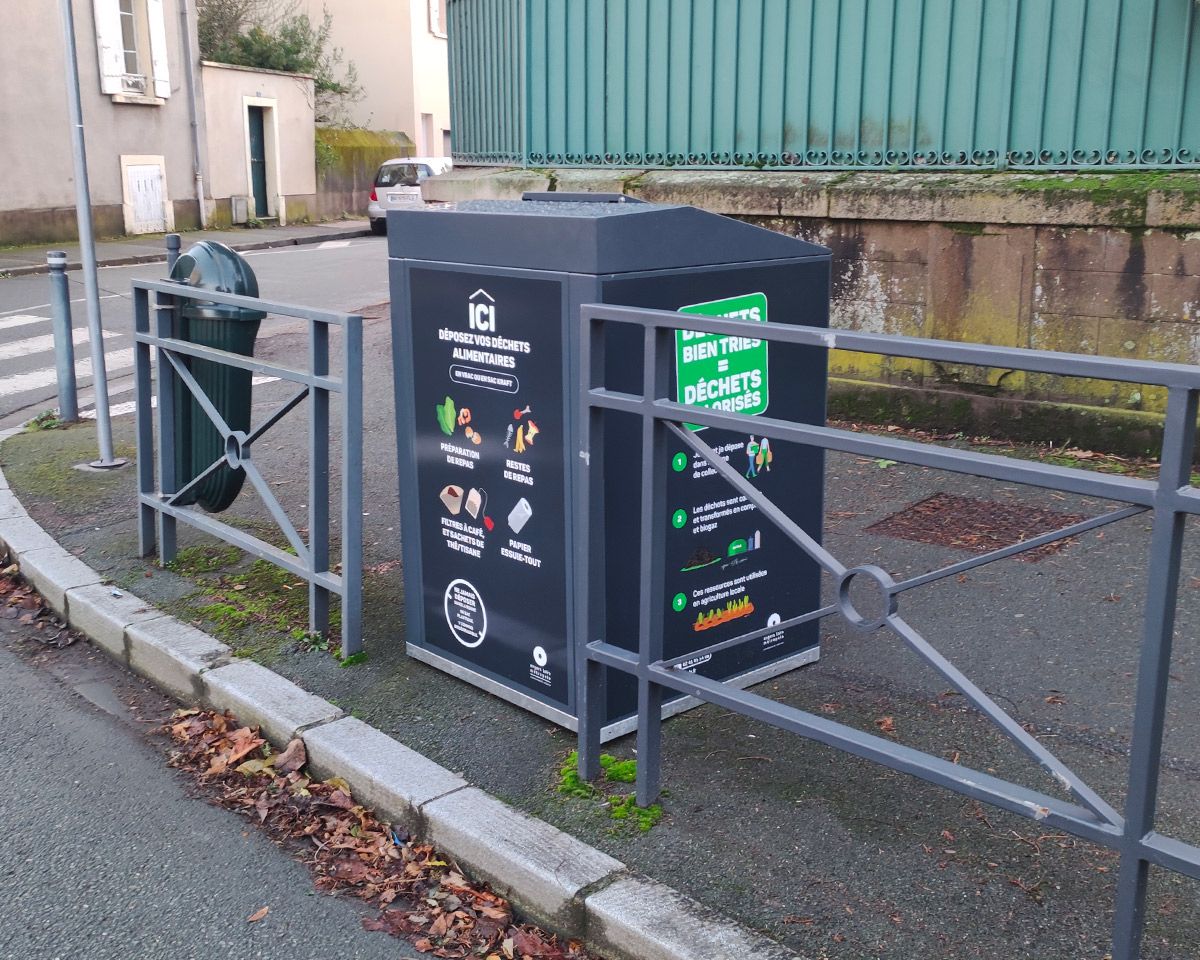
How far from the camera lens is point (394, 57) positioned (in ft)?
113

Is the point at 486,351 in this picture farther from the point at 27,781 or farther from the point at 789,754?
the point at 27,781

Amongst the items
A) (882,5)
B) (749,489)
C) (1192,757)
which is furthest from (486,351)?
(882,5)

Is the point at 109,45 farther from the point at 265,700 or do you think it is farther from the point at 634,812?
the point at 634,812

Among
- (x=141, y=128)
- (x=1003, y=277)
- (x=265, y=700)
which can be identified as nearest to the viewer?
(x=265, y=700)

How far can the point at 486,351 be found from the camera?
12.6 ft

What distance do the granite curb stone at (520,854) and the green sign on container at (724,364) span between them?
1244mm

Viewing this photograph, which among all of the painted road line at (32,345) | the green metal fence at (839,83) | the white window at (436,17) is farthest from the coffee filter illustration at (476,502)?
the white window at (436,17)

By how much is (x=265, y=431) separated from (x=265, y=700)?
4.09 ft

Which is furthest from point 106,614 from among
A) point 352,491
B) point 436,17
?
point 436,17

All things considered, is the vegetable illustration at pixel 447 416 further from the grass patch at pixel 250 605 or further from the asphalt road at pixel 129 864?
the asphalt road at pixel 129 864

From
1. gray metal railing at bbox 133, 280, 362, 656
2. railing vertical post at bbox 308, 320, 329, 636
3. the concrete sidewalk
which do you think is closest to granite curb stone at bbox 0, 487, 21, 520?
gray metal railing at bbox 133, 280, 362, 656

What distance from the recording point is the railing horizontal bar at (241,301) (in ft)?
13.9

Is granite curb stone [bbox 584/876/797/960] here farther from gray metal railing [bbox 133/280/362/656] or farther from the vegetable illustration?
gray metal railing [bbox 133/280/362/656]

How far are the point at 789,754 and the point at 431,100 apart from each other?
34669 mm
